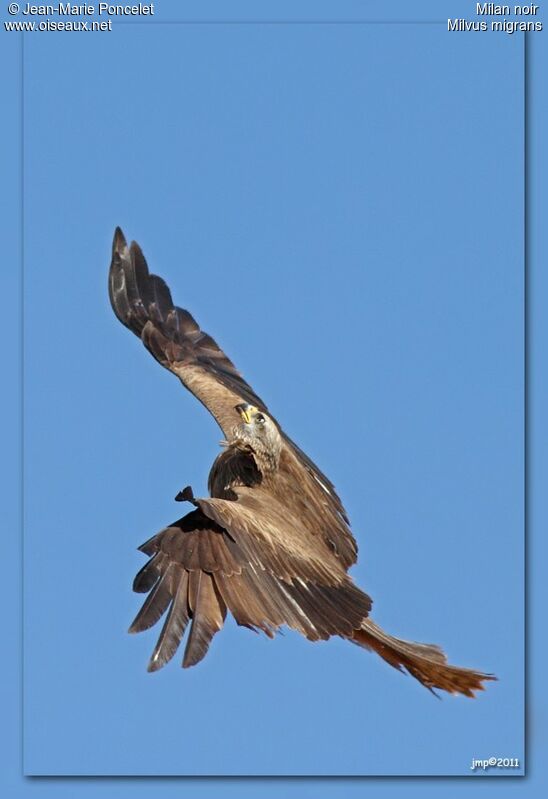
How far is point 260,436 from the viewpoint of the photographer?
37.9 ft

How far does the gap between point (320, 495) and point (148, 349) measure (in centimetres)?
227

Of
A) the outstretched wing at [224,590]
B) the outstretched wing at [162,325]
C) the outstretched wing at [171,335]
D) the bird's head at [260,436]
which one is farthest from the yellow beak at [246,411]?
the outstretched wing at [162,325]

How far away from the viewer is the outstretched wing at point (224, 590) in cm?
970

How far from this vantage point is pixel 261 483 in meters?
11.6

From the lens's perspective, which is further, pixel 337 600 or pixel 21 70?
pixel 21 70

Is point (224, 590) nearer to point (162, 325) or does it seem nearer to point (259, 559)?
point (259, 559)

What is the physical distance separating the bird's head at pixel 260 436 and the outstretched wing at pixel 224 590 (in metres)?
1.06

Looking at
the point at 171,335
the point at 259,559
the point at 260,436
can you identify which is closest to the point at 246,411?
the point at 260,436

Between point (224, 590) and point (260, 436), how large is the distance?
5.98 feet

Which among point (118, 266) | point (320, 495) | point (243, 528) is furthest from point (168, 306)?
point (243, 528)

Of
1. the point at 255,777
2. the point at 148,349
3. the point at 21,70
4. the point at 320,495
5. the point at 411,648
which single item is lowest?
the point at 255,777

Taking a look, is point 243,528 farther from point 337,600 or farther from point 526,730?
point 526,730

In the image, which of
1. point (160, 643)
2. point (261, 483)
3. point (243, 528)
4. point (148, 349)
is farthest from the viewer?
point (148, 349)

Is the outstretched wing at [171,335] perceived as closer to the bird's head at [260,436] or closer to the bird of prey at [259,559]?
the bird of prey at [259,559]
